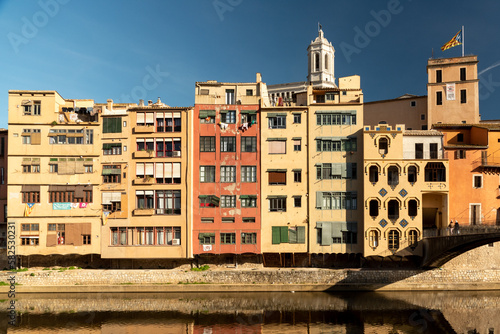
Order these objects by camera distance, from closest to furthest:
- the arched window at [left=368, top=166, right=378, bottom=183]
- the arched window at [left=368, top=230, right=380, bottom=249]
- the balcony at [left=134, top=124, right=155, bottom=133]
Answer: the arched window at [left=368, top=230, right=380, bottom=249] → the arched window at [left=368, top=166, right=378, bottom=183] → the balcony at [left=134, top=124, right=155, bottom=133]

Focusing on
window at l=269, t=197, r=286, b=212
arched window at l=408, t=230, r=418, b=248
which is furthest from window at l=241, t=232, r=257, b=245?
arched window at l=408, t=230, r=418, b=248

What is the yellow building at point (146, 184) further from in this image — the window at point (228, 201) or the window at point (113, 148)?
the window at point (228, 201)

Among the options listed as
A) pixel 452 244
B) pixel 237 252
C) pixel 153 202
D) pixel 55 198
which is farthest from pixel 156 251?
pixel 452 244

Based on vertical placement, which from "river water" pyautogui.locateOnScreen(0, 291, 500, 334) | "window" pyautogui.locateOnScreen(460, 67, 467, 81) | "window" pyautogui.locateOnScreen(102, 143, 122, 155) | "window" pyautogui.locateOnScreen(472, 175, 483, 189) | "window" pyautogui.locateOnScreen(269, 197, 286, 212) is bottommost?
"river water" pyautogui.locateOnScreen(0, 291, 500, 334)

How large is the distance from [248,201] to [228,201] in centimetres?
206

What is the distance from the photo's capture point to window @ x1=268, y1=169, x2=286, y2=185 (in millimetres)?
44875

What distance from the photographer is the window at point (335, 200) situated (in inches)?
1745

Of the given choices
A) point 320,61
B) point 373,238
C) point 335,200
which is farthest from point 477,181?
point 320,61

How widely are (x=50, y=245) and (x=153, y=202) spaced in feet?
36.5

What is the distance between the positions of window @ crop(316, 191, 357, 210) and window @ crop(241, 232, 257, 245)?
7.15 m

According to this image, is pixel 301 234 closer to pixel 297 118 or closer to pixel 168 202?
pixel 297 118

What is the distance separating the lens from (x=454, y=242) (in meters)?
37.5

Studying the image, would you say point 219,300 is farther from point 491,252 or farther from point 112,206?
point 491,252

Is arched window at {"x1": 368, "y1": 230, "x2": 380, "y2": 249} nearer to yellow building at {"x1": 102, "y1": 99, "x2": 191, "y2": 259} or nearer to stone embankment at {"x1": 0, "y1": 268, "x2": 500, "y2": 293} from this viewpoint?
stone embankment at {"x1": 0, "y1": 268, "x2": 500, "y2": 293}
